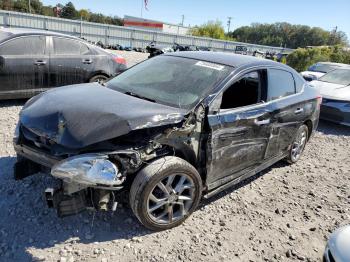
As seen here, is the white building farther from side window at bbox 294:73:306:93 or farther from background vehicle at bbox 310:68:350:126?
side window at bbox 294:73:306:93

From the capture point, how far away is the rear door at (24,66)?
19.1 feet

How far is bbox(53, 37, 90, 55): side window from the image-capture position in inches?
256

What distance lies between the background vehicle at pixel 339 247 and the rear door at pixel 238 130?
1247 mm

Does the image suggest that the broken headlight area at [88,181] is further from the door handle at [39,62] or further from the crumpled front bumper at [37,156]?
the door handle at [39,62]

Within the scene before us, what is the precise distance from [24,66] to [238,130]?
4479mm

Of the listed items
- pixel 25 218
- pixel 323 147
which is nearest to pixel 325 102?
pixel 323 147

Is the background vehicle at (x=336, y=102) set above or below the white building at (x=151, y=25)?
below

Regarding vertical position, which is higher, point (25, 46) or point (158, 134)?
point (25, 46)

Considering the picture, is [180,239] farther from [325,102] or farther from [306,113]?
[325,102]

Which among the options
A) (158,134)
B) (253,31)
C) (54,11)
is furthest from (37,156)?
(253,31)

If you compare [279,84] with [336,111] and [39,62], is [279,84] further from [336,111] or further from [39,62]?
[39,62]

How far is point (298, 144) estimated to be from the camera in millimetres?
5082

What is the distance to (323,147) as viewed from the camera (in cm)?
633

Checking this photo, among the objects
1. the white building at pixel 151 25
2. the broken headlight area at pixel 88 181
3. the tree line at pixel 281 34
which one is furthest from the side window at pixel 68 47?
the tree line at pixel 281 34
